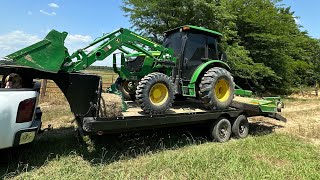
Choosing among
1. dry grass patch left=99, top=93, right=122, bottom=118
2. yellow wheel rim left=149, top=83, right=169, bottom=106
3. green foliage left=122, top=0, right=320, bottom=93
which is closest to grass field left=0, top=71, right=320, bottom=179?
dry grass patch left=99, top=93, right=122, bottom=118

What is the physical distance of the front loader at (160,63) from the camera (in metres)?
4.85

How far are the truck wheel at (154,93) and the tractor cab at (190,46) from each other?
3.97ft

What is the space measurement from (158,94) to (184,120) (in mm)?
781

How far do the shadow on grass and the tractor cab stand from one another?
4.80ft

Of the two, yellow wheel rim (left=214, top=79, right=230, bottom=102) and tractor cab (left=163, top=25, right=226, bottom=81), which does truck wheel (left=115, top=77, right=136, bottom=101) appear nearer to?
tractor cab (left=163, top=25, right=226, bottom=81)

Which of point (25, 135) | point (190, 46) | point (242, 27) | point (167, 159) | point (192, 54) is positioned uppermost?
point (242, 27)

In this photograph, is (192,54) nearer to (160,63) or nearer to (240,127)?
(160,63)

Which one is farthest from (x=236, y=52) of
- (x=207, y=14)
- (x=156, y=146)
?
(x=156, y=146)

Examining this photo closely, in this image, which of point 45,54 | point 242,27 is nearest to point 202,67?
point 45,54

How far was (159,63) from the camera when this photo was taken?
6664mm

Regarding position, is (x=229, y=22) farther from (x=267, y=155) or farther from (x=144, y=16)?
(x=267, y=155)

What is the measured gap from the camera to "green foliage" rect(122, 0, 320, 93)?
15.9m

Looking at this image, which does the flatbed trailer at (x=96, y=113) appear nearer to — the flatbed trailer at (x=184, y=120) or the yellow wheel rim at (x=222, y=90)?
the flatbed trailer at (x=184, y=120)

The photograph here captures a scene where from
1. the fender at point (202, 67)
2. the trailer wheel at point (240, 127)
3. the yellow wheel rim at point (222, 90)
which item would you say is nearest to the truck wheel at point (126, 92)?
the fender at point (202, 67)
